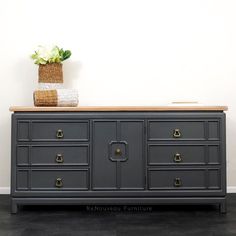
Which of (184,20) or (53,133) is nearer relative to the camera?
(53,133)

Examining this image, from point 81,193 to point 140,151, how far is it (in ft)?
1.54

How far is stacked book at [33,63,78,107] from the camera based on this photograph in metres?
2.44

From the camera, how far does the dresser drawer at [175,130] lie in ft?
7.79

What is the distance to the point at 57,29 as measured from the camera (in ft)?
9.54

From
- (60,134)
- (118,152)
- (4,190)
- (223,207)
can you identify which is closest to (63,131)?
(60,134)

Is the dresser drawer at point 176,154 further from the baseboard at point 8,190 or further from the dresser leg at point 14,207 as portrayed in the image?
the dresser leg at point 14,207

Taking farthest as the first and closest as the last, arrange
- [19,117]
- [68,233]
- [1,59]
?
1. [1,59]
2. [19,117]
3. [68,233]

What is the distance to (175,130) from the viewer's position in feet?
7.80

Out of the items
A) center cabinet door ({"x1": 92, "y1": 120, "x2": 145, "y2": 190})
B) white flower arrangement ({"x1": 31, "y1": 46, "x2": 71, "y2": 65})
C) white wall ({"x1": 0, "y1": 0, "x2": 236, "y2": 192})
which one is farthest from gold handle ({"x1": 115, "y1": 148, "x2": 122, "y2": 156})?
white flower arrangement ({"x1": 31, "y1": 46, "x2": 71, "y2": 65})

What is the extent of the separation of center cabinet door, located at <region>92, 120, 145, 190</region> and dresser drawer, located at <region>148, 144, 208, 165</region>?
0.08 m

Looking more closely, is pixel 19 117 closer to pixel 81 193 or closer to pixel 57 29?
pixel 81 193

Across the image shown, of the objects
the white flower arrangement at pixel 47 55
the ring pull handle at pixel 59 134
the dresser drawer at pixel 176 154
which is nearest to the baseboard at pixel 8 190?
the dresser drawer at pixel 176 154

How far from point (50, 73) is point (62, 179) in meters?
0.75

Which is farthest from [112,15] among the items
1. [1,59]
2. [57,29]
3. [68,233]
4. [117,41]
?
[68,233]
